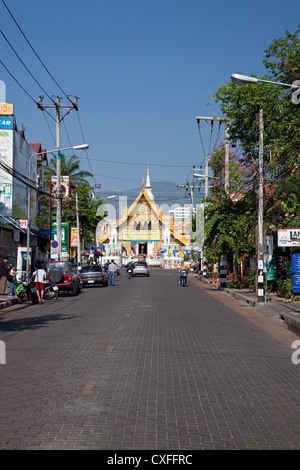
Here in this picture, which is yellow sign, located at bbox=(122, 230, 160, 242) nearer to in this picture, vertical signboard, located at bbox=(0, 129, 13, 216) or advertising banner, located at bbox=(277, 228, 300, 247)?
vertical signboard, located at bbox=(0, 129, 13, 216)

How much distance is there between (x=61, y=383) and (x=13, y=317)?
1120cm

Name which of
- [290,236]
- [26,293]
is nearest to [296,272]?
[290,236]

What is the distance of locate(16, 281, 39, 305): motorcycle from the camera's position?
25250mm

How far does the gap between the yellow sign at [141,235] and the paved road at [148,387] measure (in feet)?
316

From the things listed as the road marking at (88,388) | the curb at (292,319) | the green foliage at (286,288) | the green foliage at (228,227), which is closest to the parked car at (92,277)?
the green foliage at (228,227)

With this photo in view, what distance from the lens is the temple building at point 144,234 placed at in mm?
111250

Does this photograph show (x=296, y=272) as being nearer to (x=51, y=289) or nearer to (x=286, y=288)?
(x=286, y=288)

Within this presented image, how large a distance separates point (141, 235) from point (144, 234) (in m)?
0.64

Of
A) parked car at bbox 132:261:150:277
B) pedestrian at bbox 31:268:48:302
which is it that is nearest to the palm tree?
parked car at bbox 132:261:150:277

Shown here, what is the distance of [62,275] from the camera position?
30.0 metres

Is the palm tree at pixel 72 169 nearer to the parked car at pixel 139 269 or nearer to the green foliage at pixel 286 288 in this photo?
the parked car at pixel 139 269

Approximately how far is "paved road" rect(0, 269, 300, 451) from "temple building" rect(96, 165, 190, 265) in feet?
311
